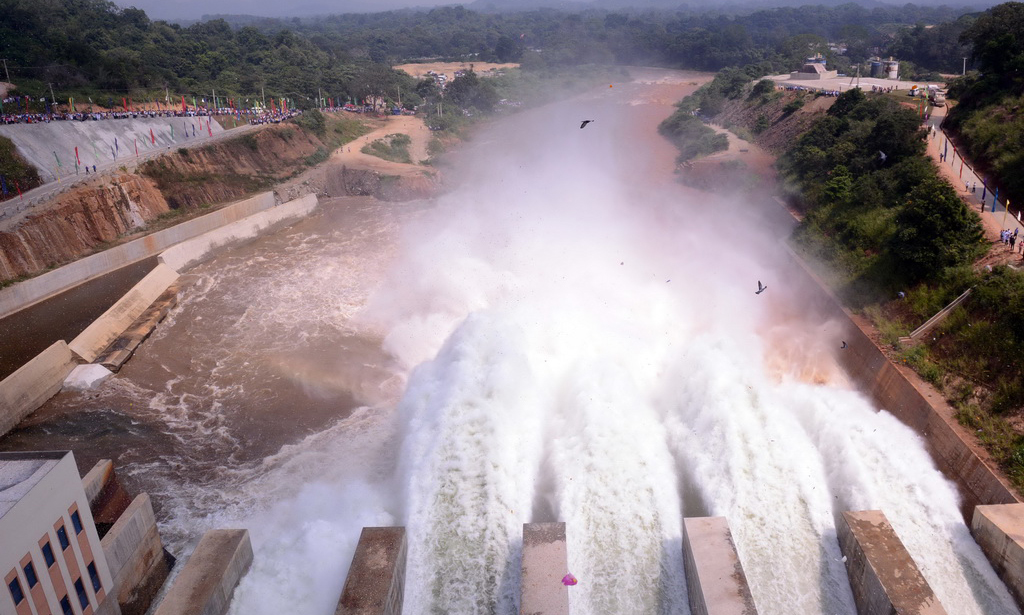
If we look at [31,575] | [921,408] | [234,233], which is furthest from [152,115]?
[921,408]

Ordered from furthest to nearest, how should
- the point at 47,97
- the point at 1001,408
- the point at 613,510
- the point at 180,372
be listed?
1. the point at 47,97
2. the point at 180,372
3. the point at 1001,408
4. the point at 613,510


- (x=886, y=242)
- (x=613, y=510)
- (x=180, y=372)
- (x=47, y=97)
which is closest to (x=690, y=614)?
(x=613, y=510)

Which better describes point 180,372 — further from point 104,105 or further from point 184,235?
point 104,105

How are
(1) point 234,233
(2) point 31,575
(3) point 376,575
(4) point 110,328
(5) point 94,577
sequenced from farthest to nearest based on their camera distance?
1. (1) point 234,233
2. (4) point 110,328
3. (3) point 376,575
4. (5) point 94,577
5. (2) point 31,575

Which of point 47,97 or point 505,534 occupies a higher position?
point 47,97

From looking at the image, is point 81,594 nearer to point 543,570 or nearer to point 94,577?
point 94,577

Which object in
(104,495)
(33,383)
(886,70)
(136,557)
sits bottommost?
(136,557)

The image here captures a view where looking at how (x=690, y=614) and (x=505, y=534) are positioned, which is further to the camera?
(x=505, y=534)
